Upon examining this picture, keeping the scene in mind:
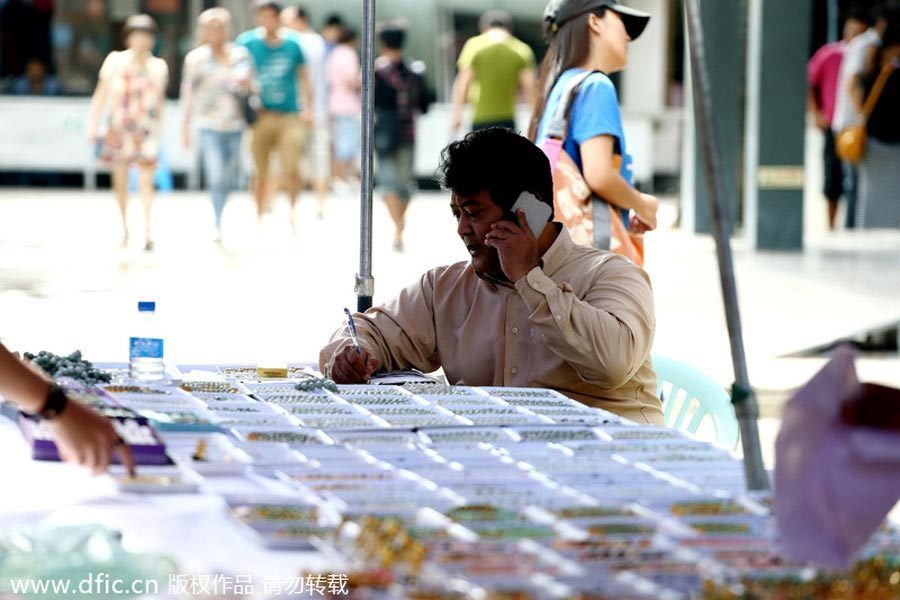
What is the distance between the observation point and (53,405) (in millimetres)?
2566

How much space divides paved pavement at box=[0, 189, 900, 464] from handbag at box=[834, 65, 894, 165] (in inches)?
31.0

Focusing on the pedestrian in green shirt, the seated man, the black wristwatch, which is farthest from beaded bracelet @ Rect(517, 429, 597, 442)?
the pedestrian in green shirt

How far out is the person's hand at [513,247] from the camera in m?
3.67

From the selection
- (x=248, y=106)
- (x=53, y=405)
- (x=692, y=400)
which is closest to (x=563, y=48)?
(x=692, y=400)

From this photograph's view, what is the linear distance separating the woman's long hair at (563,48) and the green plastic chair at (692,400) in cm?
121

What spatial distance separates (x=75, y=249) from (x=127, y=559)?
10647mm

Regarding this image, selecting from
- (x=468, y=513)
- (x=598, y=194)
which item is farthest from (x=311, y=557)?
(x=598, y=194)

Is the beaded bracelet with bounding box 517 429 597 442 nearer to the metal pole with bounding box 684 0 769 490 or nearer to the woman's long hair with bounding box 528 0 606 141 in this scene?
the metal pole with bounding box 684 0 769 490

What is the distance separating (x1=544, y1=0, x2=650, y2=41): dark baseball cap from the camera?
529 centimetres

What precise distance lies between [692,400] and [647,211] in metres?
1.08

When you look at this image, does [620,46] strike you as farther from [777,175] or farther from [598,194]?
[777,175]

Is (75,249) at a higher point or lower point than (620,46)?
lower

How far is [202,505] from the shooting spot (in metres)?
2.32

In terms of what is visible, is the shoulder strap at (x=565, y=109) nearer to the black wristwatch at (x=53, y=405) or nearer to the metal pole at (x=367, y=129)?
the metal pole at (x=367, y=129)
